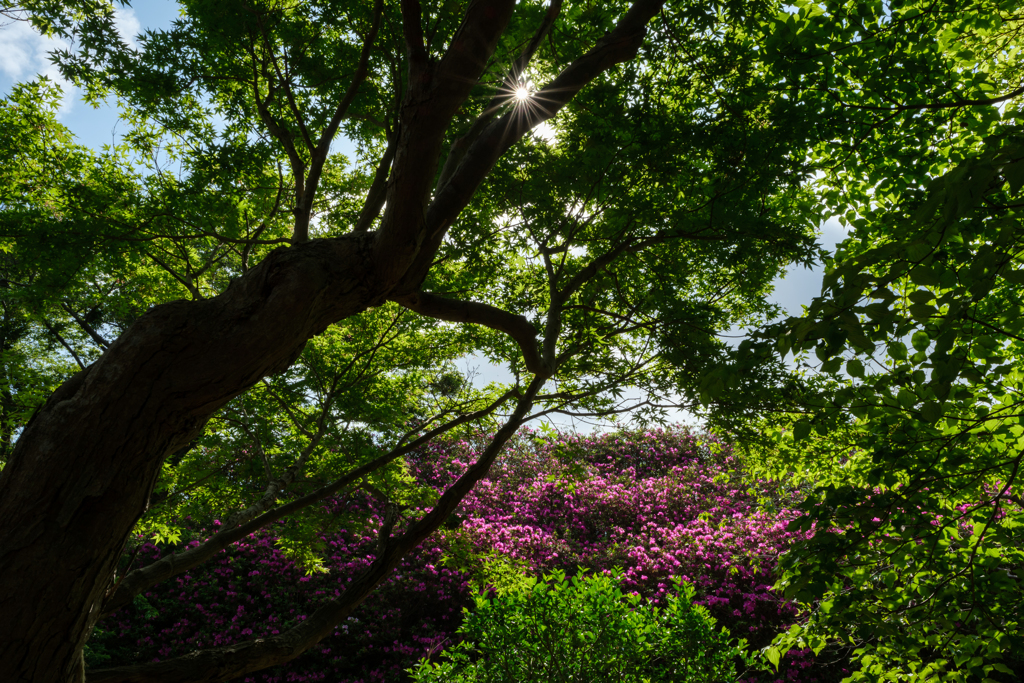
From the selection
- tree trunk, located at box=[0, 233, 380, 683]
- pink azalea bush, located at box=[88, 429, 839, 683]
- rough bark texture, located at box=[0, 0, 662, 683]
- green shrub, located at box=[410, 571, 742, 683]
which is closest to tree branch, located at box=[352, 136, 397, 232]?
rough bark texture, located at box=[0, 0, 662, 683]

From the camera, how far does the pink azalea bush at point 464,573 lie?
27.6ft

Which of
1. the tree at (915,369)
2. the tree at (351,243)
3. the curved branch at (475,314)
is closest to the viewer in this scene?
the tree at (915,369)

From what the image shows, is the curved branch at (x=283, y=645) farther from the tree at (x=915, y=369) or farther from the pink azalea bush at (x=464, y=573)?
the pink azalea bush at (x=464, y=573)

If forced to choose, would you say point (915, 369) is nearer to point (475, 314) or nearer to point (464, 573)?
point (475, 314)

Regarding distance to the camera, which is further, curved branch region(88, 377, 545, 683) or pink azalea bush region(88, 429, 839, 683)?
pink azalea bush region(88, 429, 839, 683)

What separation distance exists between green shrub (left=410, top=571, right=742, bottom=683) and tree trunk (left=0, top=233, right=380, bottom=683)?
4.16m

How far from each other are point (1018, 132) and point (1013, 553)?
3.13 meters

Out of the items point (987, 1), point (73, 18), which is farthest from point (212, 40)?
point (987, 1)

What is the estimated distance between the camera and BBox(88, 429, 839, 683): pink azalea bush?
8.41m

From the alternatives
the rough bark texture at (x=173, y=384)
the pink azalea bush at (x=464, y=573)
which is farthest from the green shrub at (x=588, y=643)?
the rough bark texture at (x=173, y=384)

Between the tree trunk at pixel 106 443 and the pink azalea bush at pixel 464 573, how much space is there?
5989 millimetres

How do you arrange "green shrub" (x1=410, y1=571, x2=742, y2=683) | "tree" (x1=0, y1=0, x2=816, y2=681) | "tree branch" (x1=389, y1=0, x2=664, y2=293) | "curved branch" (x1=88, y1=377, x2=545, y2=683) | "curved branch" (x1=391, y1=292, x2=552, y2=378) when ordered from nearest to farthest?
"tree" (x1=0, y1=0, x2=816, y2=681), "curved branch" (x1=88, y1=377, x2=545, y2=683), "tree branch" (x1=389, y1=0, x2=664, y2=293), "curved branch" (x1=391, y1=292, x2=552, y2=378), "green shrub" (x1=410, y1=571, x2=742, y2=683)

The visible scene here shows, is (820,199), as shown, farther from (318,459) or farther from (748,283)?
(318,459)

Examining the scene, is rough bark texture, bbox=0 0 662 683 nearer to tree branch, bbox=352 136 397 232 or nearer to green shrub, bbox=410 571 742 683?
tree branch, bbox=352 136 397 232
